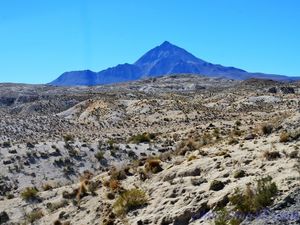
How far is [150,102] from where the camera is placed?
80438mm

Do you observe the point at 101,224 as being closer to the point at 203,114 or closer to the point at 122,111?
the point at 203,114

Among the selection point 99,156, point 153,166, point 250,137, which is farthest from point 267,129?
point 99,156

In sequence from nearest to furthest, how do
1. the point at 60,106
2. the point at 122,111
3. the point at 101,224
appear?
the point at 101,224 < the point at 122,111 < the point at 60,106

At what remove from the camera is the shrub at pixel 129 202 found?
64.2 ft

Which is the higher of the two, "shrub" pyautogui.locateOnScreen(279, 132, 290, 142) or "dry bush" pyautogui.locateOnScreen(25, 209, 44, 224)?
"shrub" pyautogui.locateOnScreen(279, 132, 290, 142)

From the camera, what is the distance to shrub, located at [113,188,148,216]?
19.6m

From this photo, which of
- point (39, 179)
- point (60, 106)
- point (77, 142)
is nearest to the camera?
point (39, 179)

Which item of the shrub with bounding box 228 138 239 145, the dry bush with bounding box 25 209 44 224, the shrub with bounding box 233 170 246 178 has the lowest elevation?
the dry bush with bounding box 25 209 44 224

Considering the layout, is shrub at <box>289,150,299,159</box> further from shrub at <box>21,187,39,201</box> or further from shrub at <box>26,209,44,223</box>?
shrub at <box>21,187,39,201</box>

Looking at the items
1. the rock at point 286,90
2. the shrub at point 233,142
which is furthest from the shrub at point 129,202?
the rock at point 286,90

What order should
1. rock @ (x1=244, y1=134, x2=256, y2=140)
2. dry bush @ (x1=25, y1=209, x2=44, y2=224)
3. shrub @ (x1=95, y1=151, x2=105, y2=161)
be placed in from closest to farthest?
1. dry bush @ (x1=25, y1=209, x2=44, y2=224)
2. rock @ (x1=244, y1=134, x2=256, y2=140)
3. shrub @ (x1=95, y1=151, x2=105, y2=161)

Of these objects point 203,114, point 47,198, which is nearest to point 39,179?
point 47,198

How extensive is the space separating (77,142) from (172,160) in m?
17.5

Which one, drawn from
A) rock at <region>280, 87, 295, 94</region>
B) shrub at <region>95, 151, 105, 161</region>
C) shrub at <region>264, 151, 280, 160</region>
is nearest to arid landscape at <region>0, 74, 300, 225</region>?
shrub at <region>264, 151, 280, 160</region>
